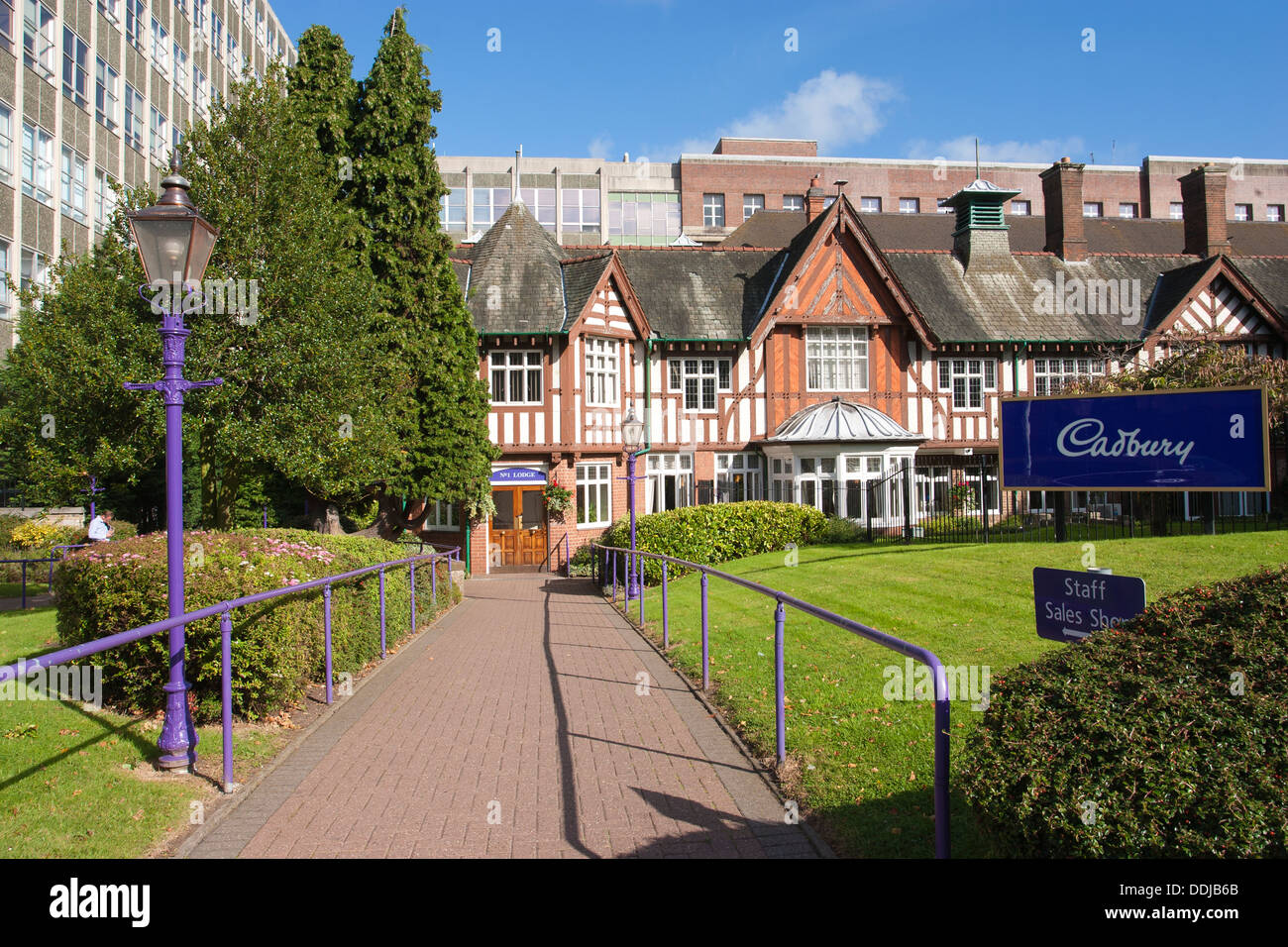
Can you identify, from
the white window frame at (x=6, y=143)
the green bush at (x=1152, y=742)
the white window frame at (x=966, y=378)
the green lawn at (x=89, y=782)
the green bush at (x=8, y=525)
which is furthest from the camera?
the white window frame at (x=6, y=143)

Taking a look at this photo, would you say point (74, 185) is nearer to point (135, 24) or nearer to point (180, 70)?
point (135, 24)

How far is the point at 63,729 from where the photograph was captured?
679 centimetres

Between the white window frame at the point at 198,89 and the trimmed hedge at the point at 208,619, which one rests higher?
the white window frame at the point at 198,89

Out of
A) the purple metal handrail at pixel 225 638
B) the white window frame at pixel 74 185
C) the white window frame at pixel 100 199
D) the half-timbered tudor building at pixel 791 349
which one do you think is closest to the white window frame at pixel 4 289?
the white window frame at pixel 74 185

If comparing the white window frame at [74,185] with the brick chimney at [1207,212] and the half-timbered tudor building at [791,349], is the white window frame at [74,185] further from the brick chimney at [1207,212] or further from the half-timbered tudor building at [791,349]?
the brick chimney at [1207,212]

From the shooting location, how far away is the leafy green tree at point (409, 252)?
20.2 m

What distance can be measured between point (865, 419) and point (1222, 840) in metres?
23.9

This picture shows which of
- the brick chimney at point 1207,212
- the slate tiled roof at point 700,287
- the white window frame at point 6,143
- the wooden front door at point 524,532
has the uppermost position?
the white window frame at point 6,143

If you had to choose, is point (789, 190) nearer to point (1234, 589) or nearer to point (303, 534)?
point (303, 534)

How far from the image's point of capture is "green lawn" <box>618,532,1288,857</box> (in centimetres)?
532

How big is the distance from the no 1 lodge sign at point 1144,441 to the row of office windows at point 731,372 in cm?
1956

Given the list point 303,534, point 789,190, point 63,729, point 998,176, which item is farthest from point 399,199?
point 998,176

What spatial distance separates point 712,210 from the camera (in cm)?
5819

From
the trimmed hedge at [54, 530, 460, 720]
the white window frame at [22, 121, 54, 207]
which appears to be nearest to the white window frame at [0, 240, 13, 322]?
the white window frame at [22, 121, 54, 207]
